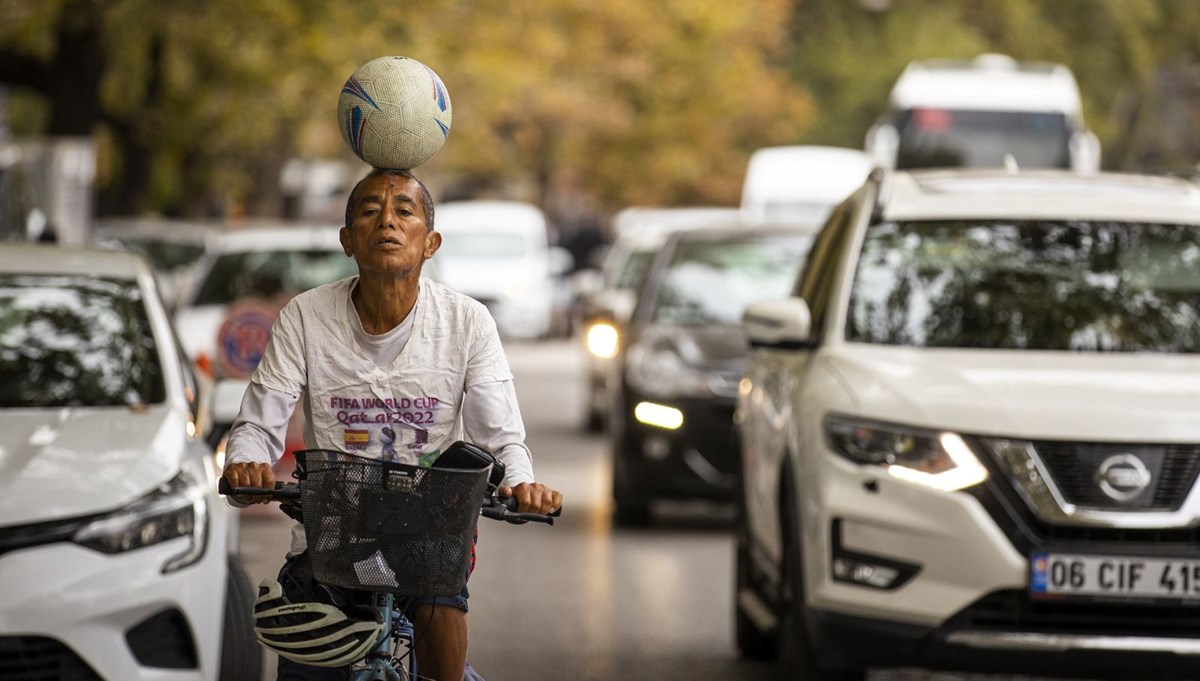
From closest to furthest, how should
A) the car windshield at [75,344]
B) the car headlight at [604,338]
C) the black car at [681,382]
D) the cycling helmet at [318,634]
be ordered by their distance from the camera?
the cycling helmet at [318,634]
the car windshield at [75,344]
the black car at [681,382]
the car headlight at [604,338]

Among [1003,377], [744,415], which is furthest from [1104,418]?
[744,415]

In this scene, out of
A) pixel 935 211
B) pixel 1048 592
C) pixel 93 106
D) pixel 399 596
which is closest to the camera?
pixel 399 596

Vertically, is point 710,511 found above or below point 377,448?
below

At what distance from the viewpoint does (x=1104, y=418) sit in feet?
23.2

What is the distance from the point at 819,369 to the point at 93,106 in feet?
67.3

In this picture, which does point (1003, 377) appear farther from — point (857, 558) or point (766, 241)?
point (766, 241)

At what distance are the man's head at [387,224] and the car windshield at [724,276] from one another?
933cm

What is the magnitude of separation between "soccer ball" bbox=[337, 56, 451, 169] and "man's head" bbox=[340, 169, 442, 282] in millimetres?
68

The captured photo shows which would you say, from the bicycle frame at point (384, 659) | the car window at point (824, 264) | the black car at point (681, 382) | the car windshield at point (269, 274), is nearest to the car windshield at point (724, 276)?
the black car at point (681, 382)

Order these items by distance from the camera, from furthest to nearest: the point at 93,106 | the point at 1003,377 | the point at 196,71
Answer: the point at 196,71 → the point at 93,106 → the point at 1003,377

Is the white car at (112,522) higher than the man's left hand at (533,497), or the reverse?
the man's left hand at (533,497)

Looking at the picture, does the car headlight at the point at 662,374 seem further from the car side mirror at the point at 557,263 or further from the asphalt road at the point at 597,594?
the car side mirror at the point at 557,263

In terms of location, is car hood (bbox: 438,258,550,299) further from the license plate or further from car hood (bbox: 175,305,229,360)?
the license plate

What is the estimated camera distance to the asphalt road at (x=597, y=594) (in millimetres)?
9148
